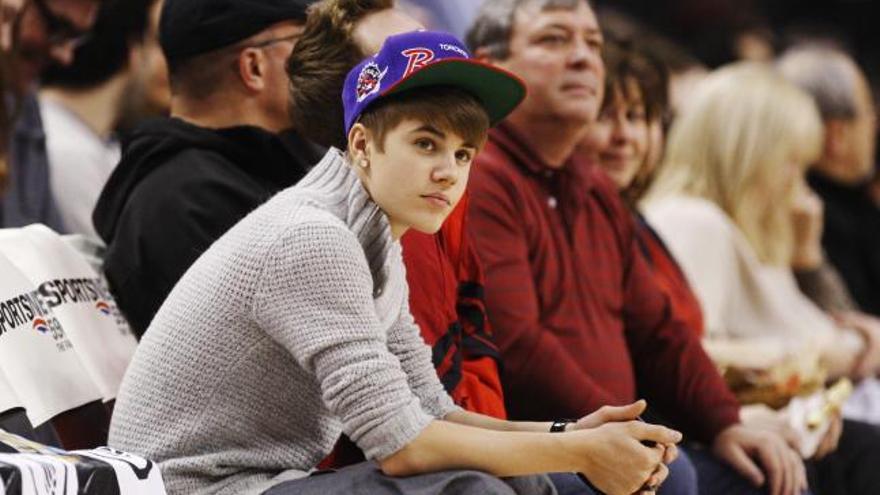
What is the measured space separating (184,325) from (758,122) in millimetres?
2653

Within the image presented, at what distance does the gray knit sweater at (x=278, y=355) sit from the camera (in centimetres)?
211

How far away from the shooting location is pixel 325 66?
8.12ft

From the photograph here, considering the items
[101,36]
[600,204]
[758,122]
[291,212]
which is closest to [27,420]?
[291,212]

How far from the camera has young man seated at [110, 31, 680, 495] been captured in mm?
2113

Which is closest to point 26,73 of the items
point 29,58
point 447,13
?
point 29,58

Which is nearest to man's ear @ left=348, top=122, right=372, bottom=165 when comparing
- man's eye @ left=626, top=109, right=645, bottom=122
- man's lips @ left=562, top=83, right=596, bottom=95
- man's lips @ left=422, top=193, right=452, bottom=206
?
man's lips @ left=422, top=193, right=452, bottom=206

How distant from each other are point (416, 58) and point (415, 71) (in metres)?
0.03

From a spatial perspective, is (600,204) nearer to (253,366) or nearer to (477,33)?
(477,33)

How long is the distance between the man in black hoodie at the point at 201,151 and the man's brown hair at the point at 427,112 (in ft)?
1.79

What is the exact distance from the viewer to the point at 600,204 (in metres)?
3.43

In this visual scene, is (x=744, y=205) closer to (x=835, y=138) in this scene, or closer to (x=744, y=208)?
(x=744, y=208)

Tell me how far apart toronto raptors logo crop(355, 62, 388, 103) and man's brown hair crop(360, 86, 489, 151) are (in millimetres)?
23

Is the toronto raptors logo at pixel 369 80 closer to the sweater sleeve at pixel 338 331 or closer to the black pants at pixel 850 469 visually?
the sweater sleeve at pixel 338 331

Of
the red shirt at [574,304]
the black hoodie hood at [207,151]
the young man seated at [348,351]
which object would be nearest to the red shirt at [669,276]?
the red shirt at [574,304]
